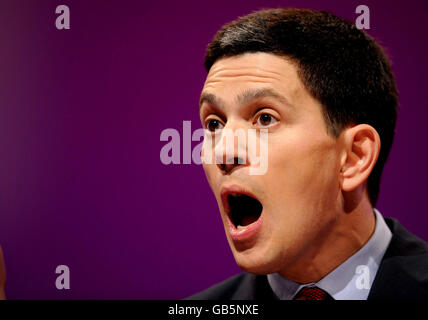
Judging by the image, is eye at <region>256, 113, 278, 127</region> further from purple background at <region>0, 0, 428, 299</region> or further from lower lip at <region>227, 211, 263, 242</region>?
purple background at <region>0, 0, 428, 299</region>

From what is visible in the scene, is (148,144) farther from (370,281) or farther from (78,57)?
(370,281)

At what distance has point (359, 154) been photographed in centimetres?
143

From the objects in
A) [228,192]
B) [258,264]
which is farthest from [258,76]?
[258,264]

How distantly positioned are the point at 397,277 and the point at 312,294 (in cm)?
25

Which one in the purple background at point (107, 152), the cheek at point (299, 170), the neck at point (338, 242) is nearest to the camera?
the cheek at point (299, 170)

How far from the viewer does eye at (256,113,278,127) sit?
53.9 inches

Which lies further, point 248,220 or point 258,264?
point 248,220

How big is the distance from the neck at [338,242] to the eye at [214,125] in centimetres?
41

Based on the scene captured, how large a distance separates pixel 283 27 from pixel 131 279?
1125mm

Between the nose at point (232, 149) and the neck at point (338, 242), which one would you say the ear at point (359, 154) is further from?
the nose at point (232, 149)

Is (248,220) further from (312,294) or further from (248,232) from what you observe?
(312,294)

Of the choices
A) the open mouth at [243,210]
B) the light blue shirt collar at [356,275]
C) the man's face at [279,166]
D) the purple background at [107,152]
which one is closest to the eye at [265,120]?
the man's face at [279,166]

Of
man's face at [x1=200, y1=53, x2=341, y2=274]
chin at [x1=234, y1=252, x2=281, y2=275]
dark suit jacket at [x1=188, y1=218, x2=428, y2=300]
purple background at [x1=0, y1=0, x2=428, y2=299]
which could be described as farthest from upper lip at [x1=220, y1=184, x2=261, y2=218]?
purple background at [x1=0, y1=0, x2=428, y2=299]

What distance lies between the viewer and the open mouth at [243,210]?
1.47m
